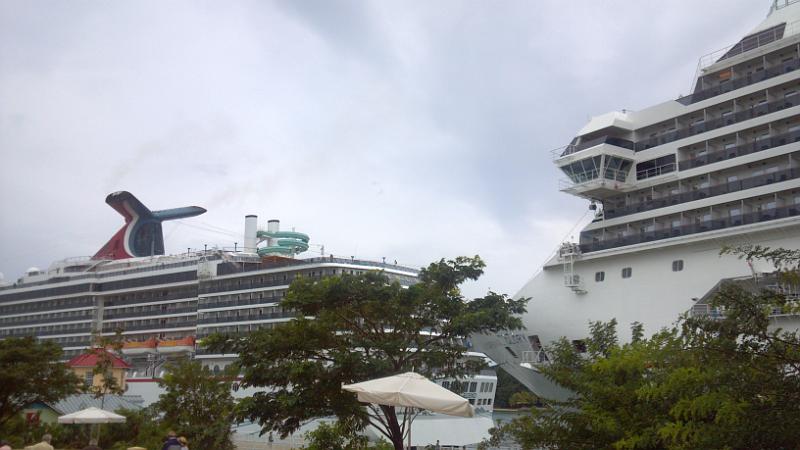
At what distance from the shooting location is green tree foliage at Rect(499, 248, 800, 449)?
6250mm

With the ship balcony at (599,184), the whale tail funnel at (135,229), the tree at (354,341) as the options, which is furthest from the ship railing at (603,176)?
the whale tail funnel at (135,229)

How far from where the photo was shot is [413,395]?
9602mm

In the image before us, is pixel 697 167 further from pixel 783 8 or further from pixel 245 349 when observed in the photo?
pixel 245 349

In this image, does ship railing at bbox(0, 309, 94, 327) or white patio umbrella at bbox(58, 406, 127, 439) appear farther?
ship railing at bbox(0, 309, 94, 327)

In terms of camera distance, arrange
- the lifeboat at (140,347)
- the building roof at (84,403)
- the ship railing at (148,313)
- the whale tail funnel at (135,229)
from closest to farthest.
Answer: the building roof at (84,403)
the lifeboat at (140,347)
the ship railing at (148,313)
the whale tail funnel at (135,229)

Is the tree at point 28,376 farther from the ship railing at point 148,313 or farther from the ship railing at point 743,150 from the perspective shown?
the ship railing at point 148,313

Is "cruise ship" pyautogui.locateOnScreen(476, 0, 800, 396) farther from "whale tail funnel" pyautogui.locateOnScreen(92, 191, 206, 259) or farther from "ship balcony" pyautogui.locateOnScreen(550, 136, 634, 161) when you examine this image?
"whale tail funnel" pyautogui.locateOnScreen(92, 191, 206, 259)

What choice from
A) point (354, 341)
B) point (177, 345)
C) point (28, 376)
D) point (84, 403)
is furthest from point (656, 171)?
point (177, 345)

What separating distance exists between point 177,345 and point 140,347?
3532 mm

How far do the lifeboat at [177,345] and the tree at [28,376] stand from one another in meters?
25.6

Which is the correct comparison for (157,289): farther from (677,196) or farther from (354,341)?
(354,341)

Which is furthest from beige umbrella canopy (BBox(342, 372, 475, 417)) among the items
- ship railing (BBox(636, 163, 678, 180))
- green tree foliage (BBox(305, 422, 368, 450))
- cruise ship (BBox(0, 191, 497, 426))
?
cruise ship (BBox(0, 191, 497, 426))

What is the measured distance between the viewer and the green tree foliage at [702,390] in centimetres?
625

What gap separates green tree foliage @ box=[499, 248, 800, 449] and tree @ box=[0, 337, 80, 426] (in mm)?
16519
